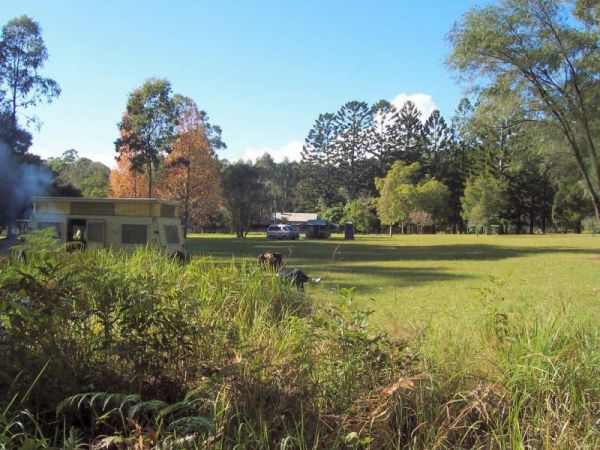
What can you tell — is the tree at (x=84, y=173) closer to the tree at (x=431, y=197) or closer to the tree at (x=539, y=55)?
the tree at (x=431, y=197)

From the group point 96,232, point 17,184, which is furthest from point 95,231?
point 17,184

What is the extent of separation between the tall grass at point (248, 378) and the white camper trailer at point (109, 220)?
1189 cm

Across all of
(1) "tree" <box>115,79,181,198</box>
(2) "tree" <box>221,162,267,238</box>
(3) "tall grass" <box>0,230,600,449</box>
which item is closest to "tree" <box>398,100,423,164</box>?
(2) "tree" <box>221,162,267,238</box>

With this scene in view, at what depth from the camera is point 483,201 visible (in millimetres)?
74875

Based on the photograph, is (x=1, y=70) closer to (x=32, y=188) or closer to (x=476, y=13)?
(x=32, y=188)

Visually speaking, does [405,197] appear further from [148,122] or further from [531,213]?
[148,122]

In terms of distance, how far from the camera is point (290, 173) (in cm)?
13775

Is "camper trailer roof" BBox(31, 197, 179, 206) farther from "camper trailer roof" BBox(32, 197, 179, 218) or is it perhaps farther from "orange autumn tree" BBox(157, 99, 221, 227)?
"orange autumn tree" BBox(157, 99, 221, 227)

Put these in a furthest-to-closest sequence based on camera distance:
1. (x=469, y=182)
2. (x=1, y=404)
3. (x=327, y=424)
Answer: (x=469, y=182) → (x=327, y=424) → (x=1, y=404)

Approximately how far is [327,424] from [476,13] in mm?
20466

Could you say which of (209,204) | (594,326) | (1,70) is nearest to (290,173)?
(209,204)

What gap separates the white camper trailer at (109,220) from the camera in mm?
15922

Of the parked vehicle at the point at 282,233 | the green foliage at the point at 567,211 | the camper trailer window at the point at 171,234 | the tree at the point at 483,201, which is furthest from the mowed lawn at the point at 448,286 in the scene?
the green foliage at the point at 567,211

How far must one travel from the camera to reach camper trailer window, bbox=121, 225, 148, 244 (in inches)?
629
